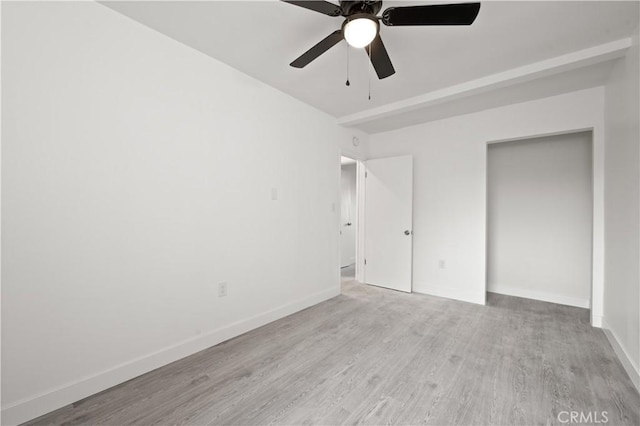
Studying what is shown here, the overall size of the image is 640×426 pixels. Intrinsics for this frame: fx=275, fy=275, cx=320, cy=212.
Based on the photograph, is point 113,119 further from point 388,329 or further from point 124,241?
point 388,329

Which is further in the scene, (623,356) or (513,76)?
(513,76)

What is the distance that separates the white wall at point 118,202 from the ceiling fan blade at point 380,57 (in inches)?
54.5

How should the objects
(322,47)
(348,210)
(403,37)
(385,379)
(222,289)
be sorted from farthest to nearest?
(348,210) < (222,289) < (403,37) < (385,379) < (322,47)

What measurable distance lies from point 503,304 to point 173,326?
154 inches

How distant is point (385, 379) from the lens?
2023mm

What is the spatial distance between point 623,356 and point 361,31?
314cm

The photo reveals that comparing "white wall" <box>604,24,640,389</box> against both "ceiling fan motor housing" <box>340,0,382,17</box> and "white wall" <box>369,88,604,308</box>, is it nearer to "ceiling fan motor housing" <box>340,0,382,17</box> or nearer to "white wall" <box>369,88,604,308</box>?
"white wall" <box>369,88,604,308</box>

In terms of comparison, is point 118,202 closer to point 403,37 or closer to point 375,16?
point 375,16

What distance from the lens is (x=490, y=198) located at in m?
4.31

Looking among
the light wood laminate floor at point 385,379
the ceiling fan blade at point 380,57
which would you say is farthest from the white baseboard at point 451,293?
the ceiling fan blade at point 380,57

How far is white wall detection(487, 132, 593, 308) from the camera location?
3.65m

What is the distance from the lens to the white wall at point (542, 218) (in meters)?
3.65

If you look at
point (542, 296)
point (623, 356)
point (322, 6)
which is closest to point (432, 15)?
point (322, 6)

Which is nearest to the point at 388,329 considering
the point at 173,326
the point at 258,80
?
the point at 173,326
